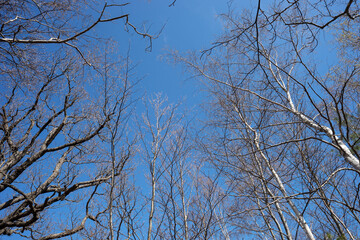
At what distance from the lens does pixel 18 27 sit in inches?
107

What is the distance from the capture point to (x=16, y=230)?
5328mm

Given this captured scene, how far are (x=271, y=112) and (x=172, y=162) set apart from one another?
2.61 m

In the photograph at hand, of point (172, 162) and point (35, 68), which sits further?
point (35, 68)

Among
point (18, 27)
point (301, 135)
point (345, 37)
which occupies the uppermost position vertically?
point (345, 37)

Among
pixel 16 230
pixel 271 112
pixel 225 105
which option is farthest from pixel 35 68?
pixel 16 230

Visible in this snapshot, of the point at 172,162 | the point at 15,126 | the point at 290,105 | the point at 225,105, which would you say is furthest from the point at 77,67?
the point at 290,105

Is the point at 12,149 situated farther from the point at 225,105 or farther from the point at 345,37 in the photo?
the point at 345,37

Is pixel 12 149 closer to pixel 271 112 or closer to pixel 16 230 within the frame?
pixel 16 230

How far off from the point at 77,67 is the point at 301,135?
19.7ft

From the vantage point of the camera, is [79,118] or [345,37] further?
[79,118]

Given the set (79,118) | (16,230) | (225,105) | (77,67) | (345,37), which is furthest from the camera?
(79,118)

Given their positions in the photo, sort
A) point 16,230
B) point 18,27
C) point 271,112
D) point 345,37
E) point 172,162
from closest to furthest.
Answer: point 172,162 < point 18,27 < point 271,112 < point 345,37 < point 16,230

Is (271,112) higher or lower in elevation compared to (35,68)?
lower

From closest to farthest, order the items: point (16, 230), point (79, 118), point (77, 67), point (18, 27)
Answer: point (18, 27)
point (16, 230)
point (77, 67)
point (79, 118)
